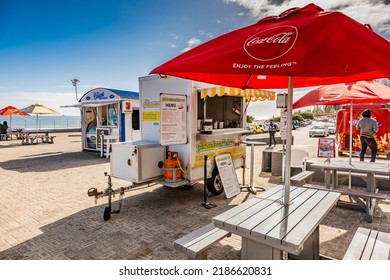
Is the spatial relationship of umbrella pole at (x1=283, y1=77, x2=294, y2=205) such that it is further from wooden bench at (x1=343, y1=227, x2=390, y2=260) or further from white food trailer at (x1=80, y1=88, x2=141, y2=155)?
white food trailer at (x1=80, y1=88, x2=141, y2=155)

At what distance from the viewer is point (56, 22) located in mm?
4547

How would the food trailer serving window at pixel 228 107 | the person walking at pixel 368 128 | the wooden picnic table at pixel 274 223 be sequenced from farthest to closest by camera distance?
the person walking at pixel 368 128
the food trailer serving window at pixel 228 107
the wooden picnic table at pixel 274 223

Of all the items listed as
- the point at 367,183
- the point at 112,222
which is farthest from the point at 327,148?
the point at 112,222

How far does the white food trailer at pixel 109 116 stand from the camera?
11016 millimetres

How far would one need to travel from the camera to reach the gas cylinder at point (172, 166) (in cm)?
478

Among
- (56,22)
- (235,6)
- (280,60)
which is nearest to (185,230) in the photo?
(280,60)

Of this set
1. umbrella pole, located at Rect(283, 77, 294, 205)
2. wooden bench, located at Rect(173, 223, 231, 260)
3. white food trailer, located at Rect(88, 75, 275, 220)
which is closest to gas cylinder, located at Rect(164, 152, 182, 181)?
white food trailer, located at Rect(88, 75, 275, 220)

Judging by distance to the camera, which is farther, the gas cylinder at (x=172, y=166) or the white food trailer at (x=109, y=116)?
the white food trailer at (x=109, y=116)

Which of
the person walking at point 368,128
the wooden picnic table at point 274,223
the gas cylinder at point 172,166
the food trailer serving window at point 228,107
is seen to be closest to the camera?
the wooden picnic table at point 274,223

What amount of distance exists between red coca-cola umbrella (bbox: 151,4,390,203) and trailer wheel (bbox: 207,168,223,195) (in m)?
3.58

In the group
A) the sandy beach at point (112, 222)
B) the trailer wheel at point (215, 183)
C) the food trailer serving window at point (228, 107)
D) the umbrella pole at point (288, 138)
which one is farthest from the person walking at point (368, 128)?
the umbrella pole at point (288, 138)

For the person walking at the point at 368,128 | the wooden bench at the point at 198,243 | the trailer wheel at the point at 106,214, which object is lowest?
the trailer wheel at the point at 106,214

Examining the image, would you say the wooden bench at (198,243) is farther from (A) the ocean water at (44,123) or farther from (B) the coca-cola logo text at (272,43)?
(A) the ocean water at (44,123)

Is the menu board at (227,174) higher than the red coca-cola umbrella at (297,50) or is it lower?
lower
